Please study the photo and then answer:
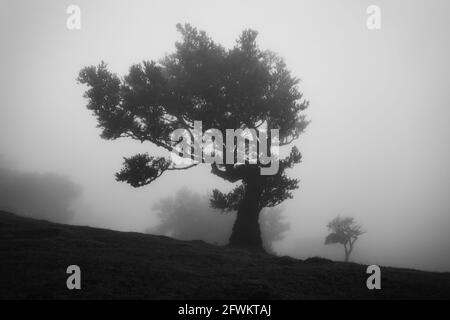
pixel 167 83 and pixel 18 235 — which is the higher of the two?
pixel 167 83

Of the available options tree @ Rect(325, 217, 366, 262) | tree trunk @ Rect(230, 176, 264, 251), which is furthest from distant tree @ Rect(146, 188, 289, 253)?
tree trunk @ Rect(230, 176, 264, 251)

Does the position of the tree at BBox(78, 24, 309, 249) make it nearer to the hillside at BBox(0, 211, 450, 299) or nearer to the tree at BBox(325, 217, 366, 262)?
the hillside at BBox(0, 211, 450, 299)

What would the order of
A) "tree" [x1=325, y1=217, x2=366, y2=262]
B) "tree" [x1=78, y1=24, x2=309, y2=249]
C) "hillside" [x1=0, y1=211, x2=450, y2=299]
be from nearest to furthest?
"hillside" [x1=0, y1=211, x2=450, y2=299], "tree" [x1=78, y1=24, x2=309, y2=249], "tree" [x1=325, y1=217, x2=366, y2=262]

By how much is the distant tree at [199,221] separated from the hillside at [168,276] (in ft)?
208

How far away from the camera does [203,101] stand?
23.5 metres

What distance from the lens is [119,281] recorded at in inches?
387

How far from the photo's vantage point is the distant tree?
262 ft

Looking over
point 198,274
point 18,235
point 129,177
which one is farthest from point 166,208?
point 198,274

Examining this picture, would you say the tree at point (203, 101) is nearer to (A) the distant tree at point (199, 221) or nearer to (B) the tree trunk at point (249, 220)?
(B) the tree trunk at point (249, 220)

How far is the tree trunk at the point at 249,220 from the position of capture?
77.1 feet

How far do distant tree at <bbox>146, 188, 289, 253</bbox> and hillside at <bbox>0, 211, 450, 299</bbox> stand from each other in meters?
63.5

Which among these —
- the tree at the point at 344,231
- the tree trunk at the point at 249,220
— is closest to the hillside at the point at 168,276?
the tree trunk at the point at 249,220
